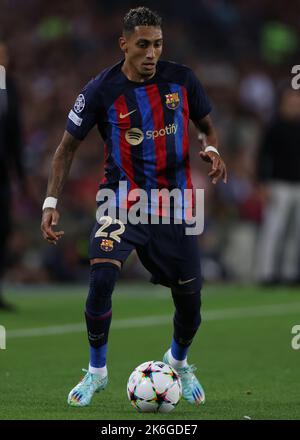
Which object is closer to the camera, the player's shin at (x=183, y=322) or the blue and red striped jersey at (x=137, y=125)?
the blue and red striped jersey at (x=137, y=125)

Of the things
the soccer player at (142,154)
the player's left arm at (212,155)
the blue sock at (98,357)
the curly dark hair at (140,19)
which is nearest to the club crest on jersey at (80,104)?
the soccer player at (142,154)

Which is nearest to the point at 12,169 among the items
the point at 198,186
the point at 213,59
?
the point at 198,186

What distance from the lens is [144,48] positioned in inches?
287

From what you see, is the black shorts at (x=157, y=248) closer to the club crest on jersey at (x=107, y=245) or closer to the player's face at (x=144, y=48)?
the club crest on jersey at (x=107, y=245)

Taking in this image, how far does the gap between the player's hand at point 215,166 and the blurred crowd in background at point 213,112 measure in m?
8.50

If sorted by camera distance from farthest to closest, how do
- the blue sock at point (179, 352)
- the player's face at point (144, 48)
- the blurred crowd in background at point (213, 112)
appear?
the blurred crowd in background at point (213, 112) → the blue sock at point (179, 352) → the player's face at point (144, 48)

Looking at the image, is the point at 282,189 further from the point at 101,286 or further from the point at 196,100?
the point at 101,286

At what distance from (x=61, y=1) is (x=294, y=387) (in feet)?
42.1

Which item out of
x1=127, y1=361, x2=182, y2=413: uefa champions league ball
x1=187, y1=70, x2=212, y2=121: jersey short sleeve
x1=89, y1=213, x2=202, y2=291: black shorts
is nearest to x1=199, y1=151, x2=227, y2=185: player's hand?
x1=187, y1=70, x2=212, y2=121: jersey short sleeve

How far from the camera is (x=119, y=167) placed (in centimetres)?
738

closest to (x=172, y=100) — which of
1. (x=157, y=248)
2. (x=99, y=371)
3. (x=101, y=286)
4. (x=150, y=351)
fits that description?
(x=157, y=248)

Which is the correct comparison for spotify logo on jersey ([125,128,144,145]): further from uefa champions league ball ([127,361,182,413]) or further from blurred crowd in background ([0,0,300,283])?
blurred crowd in background ([0,0,300,283])

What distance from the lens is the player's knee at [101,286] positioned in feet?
23.3
